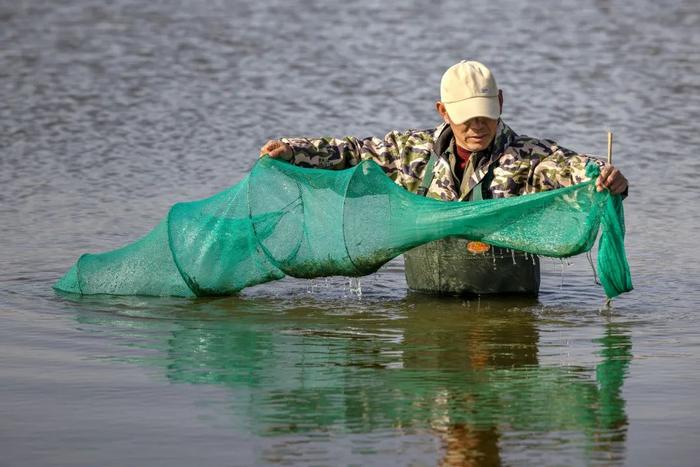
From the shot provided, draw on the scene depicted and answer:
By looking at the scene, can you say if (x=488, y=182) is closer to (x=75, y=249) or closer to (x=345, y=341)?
(x=345, y=341)

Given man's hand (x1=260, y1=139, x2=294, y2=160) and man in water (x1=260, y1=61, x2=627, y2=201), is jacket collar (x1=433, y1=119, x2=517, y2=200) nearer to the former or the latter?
man in water (x1=260, y1=61, x2=627, y2=201)

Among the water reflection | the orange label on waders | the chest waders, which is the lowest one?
the water reflection

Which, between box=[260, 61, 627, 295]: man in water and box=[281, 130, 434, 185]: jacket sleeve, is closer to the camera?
box=[260, 61, 627, 295]: man in water

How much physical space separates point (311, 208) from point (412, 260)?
65 centimetres

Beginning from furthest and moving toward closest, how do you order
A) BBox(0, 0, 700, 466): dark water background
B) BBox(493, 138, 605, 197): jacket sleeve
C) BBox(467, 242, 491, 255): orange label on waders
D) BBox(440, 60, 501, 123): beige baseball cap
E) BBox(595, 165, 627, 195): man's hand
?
BBox(467, 242, 491, 255): orange label on waders, BBox(493, 138, 605, 197): jacket sleeve, BBox(440, 60, 501, 123): beige baseball cap, BBox(595, 165, 627, 195): man's hand, BBox(0, 0, 700, 466): dark water background

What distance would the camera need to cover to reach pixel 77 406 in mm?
6309

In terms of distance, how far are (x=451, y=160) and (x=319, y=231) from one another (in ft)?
2.48

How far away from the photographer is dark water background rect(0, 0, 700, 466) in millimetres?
5969

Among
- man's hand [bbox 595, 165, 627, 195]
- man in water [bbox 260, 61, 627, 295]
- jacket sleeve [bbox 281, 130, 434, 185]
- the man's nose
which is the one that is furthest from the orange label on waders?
man's hand [bbox 595, 165, 627, 195]

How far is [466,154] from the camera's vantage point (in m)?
7.94

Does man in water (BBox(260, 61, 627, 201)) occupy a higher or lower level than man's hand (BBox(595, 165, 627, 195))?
higher

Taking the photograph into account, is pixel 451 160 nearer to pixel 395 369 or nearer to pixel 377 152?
pixel 377 152

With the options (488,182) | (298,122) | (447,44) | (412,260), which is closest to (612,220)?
(488,182)

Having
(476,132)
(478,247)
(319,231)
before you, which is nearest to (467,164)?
(476,132)
